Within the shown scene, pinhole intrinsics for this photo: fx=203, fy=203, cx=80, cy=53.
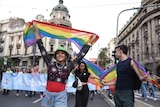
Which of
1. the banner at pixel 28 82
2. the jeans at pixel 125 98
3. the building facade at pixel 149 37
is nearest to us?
the jeans at pixel 125 98

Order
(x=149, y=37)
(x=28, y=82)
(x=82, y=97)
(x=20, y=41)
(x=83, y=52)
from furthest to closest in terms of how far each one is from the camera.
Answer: (x=20, y=41)
(x=149, y=37)
(x=28, y=82)
(x=82, y=97)
(x=83, y=52)

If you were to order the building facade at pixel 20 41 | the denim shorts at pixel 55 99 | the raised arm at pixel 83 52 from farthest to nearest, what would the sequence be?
the building facade at pixel 20 41
the raised arm at pixel 83 52
the denim shorts at pixel 55 99

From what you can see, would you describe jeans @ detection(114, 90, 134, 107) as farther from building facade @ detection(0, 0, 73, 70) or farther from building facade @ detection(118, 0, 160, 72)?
building facade @ detection(0, 0, 73, 70)

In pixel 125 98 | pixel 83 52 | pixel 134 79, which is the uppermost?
pixel 83 52

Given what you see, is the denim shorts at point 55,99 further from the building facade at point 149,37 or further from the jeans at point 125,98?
the building facade at point 149,37

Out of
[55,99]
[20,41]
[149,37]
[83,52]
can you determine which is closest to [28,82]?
[83,52]

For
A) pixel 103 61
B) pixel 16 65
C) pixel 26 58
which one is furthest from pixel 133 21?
pixel 16 65

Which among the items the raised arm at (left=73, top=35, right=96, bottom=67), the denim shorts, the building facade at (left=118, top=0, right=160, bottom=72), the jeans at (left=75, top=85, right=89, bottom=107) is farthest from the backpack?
the building facade at (left=118, top=0, right=160, bottom=72)

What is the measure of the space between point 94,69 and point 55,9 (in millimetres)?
53652

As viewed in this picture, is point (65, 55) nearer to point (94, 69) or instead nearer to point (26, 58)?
point (94, 69)

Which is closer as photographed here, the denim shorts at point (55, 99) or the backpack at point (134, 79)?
the denim shorts at point (55, 99)

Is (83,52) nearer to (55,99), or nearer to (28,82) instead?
(55,99)

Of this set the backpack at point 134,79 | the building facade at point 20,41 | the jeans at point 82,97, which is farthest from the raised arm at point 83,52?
the building facade at point 20,41

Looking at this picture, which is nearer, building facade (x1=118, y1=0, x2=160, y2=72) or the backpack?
the backpack
